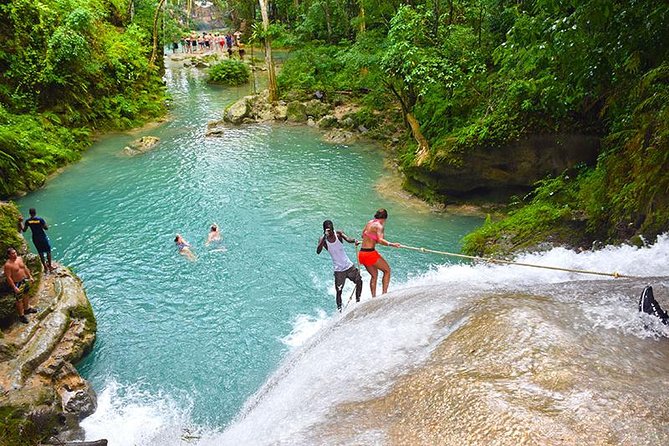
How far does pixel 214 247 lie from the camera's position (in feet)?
43.5

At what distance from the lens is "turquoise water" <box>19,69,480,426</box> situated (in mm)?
9258

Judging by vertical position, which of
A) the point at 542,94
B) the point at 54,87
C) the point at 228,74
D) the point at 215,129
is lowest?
the point at 215,129

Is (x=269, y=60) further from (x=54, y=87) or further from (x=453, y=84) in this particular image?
(x=453, y=84)

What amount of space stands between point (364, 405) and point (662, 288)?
3.93m

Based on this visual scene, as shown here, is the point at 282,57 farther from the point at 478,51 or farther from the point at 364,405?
the point at 364,405

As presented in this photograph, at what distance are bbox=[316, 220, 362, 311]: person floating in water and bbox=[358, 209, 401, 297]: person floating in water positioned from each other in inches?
9.2

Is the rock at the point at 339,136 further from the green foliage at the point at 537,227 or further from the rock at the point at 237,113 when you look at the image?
the green foliage at the point at 537,227

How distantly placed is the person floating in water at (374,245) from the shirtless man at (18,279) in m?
6.15

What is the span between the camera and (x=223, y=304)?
1095 centimetres

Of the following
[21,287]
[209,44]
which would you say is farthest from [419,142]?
[209,44]

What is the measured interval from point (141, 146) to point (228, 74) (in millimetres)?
13423

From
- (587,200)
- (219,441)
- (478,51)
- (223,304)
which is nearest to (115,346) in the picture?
(223,304)

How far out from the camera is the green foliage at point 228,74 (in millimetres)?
32375

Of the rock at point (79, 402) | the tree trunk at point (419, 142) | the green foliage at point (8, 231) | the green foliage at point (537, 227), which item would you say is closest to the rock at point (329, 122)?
the tree trunk at point (419, 142)
